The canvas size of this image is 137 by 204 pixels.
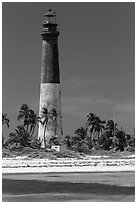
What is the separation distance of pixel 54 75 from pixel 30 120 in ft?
31.4

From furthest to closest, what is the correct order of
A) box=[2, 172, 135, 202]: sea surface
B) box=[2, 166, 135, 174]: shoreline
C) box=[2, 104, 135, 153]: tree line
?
box=[2, 104, 135, 153]: tree line, box=[2, 166, 135, 174]: shoreline, box=[2, 172, 135, 202]: sea surface

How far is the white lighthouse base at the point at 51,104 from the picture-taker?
77.2 metres

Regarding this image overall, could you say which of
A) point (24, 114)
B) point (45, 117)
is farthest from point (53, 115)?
point (24, 114)

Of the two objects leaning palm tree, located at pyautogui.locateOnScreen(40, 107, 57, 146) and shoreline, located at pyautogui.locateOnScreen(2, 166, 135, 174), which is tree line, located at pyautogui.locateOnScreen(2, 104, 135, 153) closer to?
leaning palm tree, located at pyautogui.locateOnScreen(40, 107, 57, 146)

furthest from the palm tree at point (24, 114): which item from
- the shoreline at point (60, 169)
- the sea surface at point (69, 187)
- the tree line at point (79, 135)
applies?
the sea surface at point (69, 187)

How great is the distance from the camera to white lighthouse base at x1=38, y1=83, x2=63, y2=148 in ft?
253

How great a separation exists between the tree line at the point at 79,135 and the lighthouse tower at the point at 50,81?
614 mm

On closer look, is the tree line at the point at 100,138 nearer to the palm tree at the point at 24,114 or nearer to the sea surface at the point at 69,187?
the palm tree at the point at 24,114

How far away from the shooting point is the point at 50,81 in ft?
251

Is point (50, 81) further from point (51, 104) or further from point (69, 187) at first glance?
point (69, 187)

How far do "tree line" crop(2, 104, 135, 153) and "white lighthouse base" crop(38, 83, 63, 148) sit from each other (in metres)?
0.54

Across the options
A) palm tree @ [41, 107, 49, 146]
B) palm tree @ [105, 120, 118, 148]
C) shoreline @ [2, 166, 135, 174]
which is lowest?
shoreline @ [2, 166, 135, 174]

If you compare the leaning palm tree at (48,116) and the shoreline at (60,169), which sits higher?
the leaning palm tree at (48,116)

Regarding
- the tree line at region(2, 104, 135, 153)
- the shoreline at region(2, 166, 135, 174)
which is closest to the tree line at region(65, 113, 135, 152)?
the tree line at region(2, 104, 135, 153)
